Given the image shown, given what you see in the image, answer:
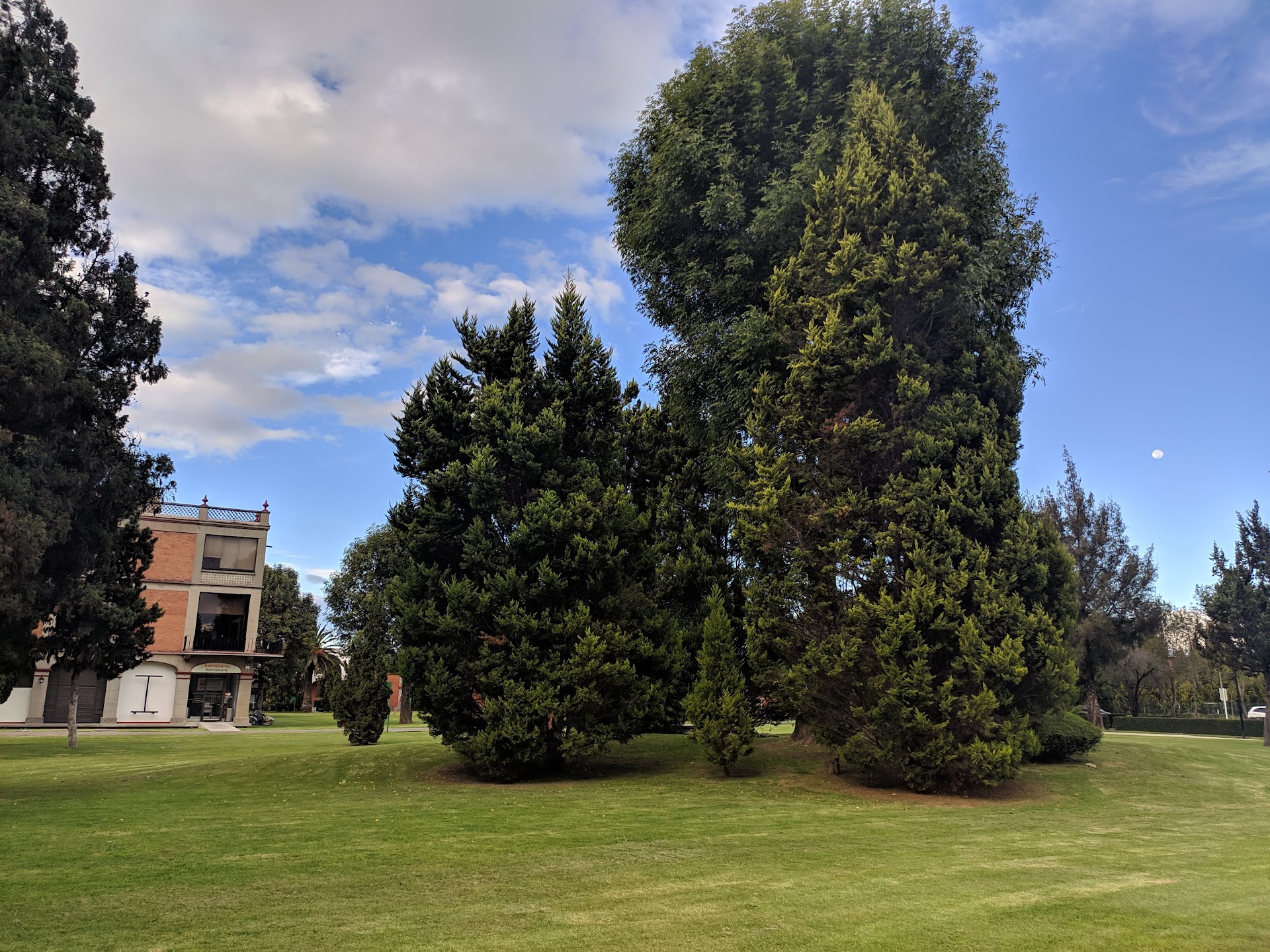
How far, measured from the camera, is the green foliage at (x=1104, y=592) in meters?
39.8

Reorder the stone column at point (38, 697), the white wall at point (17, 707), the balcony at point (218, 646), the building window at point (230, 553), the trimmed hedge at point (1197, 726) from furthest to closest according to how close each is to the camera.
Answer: the building window at point (230, 553)
the balcony at point (218, 646)
the trimmed hedge at point (1197, 726)
the stone column at point (38, 697)
the white wall at point (17, 707)

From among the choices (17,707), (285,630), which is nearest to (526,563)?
(17,707)

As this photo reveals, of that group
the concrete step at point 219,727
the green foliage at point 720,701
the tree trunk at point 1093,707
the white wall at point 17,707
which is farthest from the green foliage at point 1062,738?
the white wall at point 17,707

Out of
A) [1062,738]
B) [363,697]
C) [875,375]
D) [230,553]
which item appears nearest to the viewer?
[875,375]

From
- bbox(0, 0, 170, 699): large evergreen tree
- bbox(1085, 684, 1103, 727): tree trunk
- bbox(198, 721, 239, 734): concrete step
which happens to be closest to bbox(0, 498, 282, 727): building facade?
bbox(198, 721, 239, 734): concrete step

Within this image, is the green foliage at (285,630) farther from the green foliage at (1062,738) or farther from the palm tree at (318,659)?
the green foliage at (1062,738)

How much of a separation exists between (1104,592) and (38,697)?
53.1m

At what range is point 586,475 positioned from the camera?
664 inches

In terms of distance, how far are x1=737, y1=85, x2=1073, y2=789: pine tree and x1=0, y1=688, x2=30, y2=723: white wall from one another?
137ft

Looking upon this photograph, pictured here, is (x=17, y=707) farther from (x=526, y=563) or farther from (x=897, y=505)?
(x=897, y=505)

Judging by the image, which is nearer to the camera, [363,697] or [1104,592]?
[363,697]

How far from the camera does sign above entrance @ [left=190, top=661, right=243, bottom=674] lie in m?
44.9

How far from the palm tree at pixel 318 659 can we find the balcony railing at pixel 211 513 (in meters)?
12.5

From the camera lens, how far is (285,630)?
6128 centimetres
